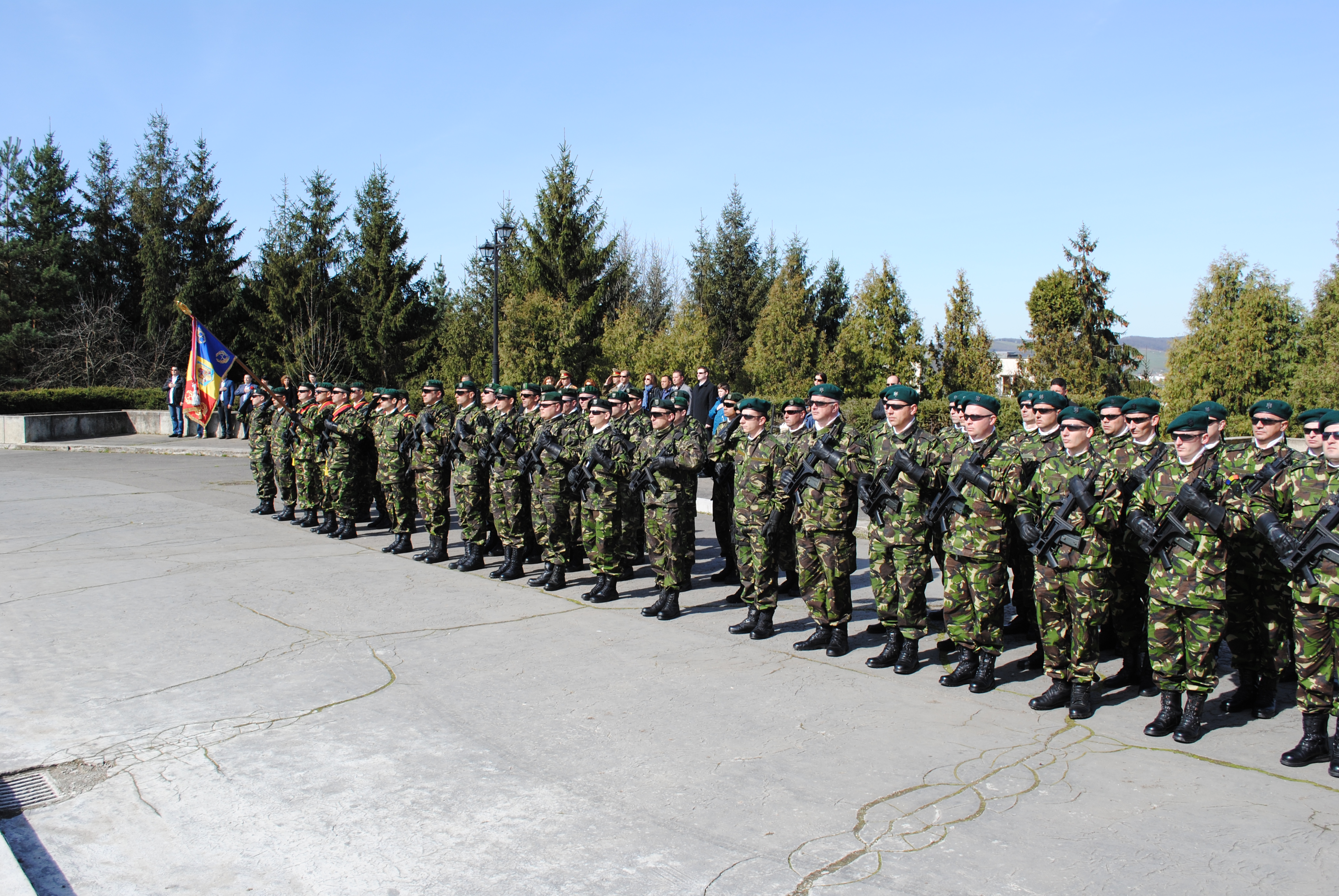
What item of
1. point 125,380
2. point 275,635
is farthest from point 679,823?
point 125,380

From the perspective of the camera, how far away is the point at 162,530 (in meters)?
11.6

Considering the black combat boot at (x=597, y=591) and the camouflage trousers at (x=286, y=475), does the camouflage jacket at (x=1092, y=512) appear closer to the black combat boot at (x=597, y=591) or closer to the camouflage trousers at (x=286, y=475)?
the black combat boot at (x=597, y=591)

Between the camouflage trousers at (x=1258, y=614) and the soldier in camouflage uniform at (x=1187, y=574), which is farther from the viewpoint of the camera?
the camouflage trousers at (x=1258, y=614)

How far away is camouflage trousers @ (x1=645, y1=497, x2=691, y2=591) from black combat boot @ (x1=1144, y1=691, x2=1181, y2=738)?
3764 mm

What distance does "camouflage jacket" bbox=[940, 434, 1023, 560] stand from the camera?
5.84 meters

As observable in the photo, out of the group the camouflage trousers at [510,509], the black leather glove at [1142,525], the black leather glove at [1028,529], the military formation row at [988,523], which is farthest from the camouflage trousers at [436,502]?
the black leather glove at [1142,525]

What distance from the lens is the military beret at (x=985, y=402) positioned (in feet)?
20.0

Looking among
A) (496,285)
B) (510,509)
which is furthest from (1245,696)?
(496,285)

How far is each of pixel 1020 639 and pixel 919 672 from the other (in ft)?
4.42

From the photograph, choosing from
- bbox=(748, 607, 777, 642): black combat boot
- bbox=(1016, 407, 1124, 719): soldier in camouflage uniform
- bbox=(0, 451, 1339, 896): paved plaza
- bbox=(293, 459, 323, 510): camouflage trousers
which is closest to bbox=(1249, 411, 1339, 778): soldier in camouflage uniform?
bbox=(0, 451, 1339, 896): paved plaza

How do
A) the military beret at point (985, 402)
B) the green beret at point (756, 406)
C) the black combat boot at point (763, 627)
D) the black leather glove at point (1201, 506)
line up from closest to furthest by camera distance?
the black leather glove at point (1201, 506)
the military beret at point (985, 402)
the black combat boot at point (763, 627)
the green beret at point (756, 406)

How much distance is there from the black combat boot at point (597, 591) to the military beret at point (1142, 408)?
449cm

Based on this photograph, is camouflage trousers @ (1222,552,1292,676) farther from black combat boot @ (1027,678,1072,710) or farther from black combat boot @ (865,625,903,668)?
black combat boot @ (865,625,903,668)

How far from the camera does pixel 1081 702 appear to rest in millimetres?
5527
